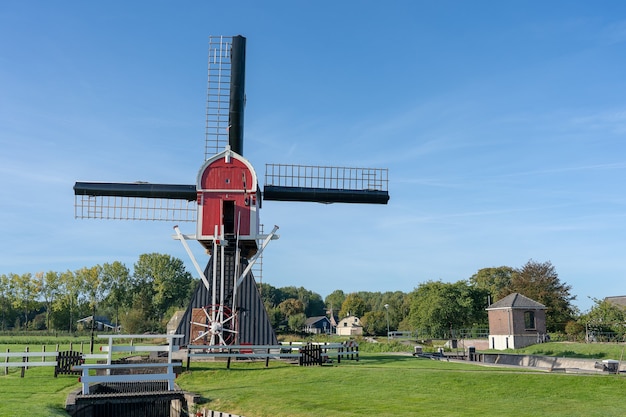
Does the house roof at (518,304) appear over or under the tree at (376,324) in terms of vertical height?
over

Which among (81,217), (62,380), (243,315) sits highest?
(81,217)

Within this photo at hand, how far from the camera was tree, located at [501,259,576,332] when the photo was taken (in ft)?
203

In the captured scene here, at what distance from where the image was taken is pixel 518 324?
50469 mm

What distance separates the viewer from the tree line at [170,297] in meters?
67.2

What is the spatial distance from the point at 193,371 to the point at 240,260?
7.72 m

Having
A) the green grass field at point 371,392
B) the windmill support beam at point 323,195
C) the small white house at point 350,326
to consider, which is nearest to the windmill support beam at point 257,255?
the windmill support beam at point 323,195

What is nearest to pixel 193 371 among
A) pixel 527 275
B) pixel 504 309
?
pixel 504 309

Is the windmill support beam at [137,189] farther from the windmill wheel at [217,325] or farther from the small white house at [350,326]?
the small white house at [350,326]

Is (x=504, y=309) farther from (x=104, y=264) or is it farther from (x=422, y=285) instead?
(x=104, y=264)

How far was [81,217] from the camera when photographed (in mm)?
31797

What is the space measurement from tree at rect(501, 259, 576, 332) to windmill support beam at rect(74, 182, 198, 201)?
42122 millimetres

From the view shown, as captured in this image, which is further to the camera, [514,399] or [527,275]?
[527,275]

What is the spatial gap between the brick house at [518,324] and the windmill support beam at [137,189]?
30.7m

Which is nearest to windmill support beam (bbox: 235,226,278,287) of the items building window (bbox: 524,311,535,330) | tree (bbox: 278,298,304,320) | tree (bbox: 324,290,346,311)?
building window (bbox: 524,311,535,330)
